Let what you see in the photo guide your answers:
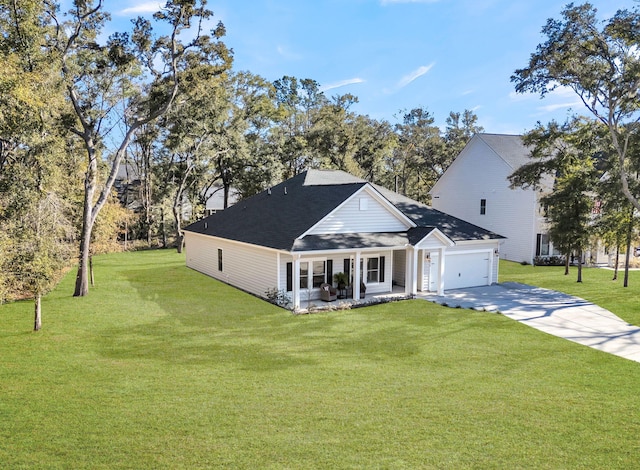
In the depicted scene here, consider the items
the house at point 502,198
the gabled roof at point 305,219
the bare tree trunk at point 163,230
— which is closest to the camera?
the gabled roof at point 305,219

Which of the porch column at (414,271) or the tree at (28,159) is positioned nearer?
the tree at (28,159)

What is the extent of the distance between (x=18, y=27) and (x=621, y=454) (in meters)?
19.5

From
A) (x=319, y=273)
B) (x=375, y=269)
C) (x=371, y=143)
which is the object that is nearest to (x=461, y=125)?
(x=371, y=143)

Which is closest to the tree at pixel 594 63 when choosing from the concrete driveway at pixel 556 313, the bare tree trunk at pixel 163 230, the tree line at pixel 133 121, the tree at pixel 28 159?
the tree line at pixel 133 121

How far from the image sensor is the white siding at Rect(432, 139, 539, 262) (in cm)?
3006

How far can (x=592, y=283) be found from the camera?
76.5 ft

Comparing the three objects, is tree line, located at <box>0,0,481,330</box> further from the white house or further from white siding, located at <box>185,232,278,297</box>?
the white house

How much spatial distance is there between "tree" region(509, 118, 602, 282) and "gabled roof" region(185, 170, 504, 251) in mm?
4235

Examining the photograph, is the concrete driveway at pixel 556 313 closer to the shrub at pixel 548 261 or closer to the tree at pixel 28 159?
the shrub at pixel 548 261

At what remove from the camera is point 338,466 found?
620cm

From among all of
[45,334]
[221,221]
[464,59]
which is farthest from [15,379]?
[464,59]

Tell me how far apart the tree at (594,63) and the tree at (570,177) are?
8.43 feet

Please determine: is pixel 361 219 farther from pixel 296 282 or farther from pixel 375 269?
pixel 296 282

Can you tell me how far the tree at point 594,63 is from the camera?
Answer: 59.1ft
